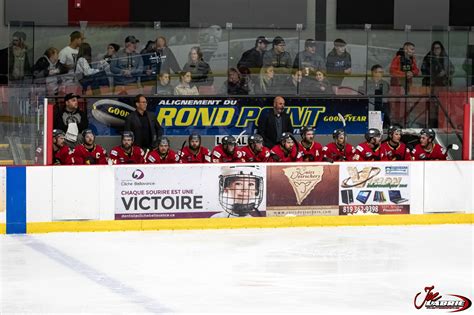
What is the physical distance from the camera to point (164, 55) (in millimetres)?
16219

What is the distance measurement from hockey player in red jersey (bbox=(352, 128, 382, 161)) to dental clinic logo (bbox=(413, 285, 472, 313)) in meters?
4.91

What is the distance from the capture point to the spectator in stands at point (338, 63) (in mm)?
16812

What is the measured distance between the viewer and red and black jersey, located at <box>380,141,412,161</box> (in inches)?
596

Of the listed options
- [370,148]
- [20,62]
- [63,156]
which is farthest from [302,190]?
[20,62]

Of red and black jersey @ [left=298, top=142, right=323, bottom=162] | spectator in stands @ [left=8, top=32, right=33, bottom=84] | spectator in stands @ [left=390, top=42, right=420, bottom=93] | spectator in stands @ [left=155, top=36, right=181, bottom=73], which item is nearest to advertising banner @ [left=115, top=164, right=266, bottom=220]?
red and black jersey @ [left=298, top=142, right=323, bottom=162]

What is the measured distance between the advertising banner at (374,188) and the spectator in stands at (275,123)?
1.76 metres

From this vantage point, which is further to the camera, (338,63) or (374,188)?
(338,63)

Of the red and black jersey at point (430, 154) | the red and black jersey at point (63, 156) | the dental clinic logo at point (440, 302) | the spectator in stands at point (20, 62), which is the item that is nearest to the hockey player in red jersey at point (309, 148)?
the red and black jersey at point (430, 154)

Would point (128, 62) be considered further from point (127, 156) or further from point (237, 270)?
point (237, 270)

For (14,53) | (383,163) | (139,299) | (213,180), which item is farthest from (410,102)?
(139,299)

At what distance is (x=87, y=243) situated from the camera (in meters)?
12.8

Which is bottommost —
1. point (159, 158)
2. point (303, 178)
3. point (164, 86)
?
point (303, 178)

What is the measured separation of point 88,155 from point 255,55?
11.1ft

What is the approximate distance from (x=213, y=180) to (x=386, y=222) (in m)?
2.16
